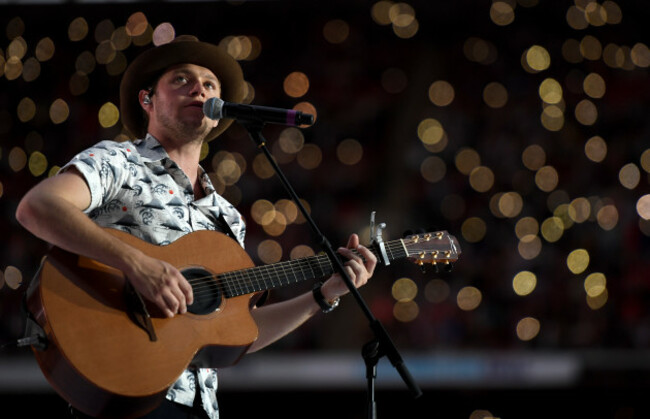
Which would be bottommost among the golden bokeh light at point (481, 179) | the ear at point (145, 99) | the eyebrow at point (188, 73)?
the golden bokeh light at point (481, 179)

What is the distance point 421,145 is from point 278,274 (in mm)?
3684

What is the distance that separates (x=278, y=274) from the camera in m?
1.86

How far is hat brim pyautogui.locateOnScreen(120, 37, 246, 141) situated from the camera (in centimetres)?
197

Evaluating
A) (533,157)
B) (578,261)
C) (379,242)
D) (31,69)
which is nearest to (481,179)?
(533,157)

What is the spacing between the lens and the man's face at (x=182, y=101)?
6.22ft

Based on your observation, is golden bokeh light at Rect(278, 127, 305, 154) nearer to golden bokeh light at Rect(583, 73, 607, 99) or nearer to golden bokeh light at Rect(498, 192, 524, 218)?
golden bokeh light at Rect(498, 192, 524, 218)

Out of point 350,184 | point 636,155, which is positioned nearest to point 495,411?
point 350,184

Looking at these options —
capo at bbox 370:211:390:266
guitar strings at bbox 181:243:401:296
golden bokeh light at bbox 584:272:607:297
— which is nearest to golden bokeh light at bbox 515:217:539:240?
golden bokeh light at bbox 584:272:607:297

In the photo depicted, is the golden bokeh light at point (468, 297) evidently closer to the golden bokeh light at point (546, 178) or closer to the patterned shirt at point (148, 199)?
the golden bokeh light at point (546, 178)

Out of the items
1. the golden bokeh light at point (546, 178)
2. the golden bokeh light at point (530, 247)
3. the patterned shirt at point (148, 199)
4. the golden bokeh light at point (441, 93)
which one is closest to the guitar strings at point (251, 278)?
the patterned shirt at point (148, 199)

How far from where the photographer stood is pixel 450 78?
5609mm

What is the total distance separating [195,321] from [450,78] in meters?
4.35

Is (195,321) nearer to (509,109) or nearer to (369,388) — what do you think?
(369,388)

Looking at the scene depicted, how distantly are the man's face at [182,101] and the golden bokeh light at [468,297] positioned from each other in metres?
3.38
